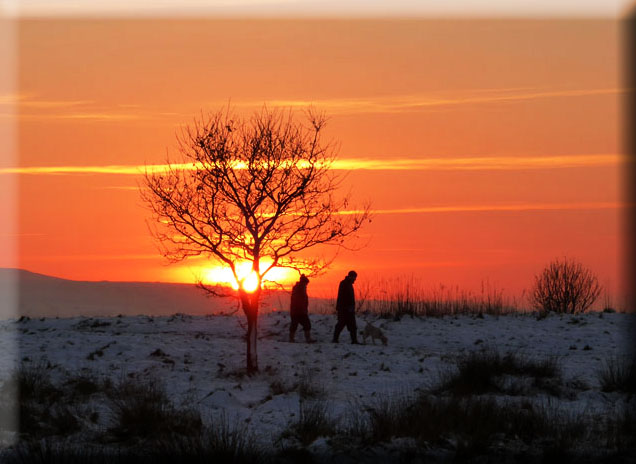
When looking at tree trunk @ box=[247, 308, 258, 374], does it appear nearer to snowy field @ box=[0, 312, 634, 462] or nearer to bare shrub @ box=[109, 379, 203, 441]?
snowy field @ box=[0, 312, 634, 462]

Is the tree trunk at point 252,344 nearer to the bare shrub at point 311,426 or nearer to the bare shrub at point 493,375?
the bare shrub at point 493,375

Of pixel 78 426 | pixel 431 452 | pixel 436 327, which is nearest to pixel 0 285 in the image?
pixel 436 327

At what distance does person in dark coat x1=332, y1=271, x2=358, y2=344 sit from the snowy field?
1.95 ft

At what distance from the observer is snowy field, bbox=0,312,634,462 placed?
59.8ft

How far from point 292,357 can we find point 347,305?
345 cm

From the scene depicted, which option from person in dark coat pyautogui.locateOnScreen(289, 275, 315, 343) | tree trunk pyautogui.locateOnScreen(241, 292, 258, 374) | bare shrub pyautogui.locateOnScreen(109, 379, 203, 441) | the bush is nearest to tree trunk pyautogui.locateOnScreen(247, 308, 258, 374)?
tree trunk pyautogui.locateOnScreen(241, 292, 258, 374)

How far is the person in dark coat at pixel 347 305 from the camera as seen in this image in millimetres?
26109

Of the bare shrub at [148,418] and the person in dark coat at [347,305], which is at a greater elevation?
the person in dark coat at [347,305]

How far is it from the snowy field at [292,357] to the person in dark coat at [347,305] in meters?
0.60

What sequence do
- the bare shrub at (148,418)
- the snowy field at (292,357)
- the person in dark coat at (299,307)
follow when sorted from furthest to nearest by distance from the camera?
the person in dark coat at (299,307) < the snowy field at (292,357) < the bare shrub at (148,418)

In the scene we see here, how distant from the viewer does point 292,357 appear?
23125 millimetres

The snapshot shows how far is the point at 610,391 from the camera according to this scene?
19.3 m

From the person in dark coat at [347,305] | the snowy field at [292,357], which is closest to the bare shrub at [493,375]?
the snowy field at [292,357]

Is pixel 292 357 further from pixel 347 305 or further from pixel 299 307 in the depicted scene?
pixel 299 307
